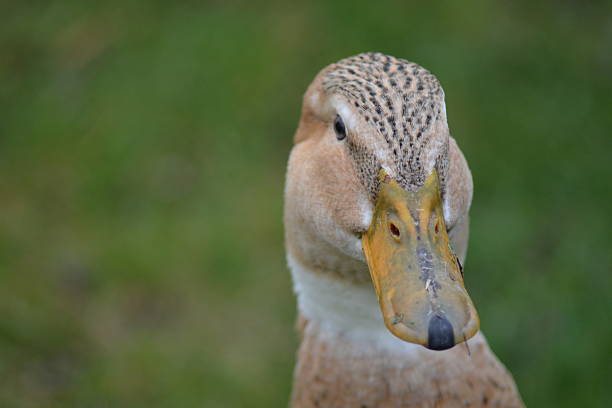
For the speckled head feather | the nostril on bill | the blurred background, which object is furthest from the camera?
the blurred background

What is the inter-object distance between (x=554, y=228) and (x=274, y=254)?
143 centimetres

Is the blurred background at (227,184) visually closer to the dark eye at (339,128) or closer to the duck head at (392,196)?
the duck head at (392,196)

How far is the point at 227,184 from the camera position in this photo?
13.7 ft

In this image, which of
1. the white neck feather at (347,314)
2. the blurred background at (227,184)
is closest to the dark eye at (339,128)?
the white neck feather at (347,314)

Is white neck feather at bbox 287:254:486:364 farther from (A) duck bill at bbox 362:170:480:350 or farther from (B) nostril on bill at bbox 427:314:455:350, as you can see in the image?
(B) nostril on bill at bbox 427:314:455:350

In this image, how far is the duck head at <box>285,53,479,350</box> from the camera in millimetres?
1508

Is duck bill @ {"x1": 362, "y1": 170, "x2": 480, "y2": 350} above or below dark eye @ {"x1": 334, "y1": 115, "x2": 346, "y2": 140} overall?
below

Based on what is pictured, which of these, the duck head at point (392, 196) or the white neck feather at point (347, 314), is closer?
the duck head at point (392, 196)

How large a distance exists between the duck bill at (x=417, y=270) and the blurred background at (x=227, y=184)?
1.93m

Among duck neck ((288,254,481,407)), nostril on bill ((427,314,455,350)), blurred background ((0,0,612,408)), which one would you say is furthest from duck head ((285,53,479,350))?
blurred background ((0,0,612,408))

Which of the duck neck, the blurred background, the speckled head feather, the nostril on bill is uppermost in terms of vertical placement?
the blurred background

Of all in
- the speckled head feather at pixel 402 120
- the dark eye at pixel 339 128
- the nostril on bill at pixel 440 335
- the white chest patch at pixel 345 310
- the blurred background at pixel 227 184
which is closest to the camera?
the nostril on bill at pixel 440 335

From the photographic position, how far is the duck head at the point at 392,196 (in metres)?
1.51

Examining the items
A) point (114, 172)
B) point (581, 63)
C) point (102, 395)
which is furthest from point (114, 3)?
point (581, 63)
